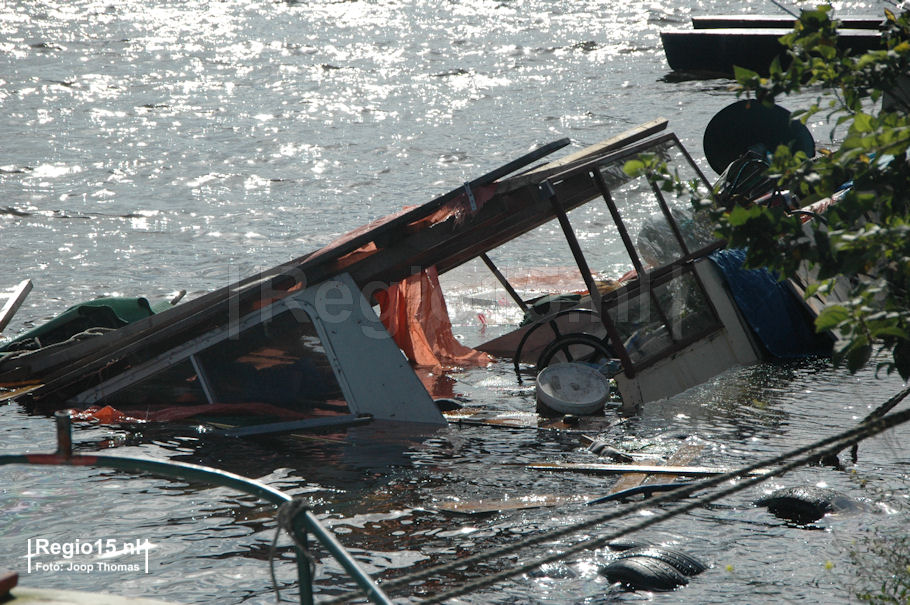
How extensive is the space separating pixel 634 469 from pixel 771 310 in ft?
11.8

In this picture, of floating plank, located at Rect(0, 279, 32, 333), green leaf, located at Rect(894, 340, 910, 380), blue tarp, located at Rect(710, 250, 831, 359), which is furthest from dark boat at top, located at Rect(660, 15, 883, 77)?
green leaf, located at Rect(894, 340, 910, 380)

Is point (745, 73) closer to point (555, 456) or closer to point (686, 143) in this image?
point (555, 456)

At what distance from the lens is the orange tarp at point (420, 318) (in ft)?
33.8

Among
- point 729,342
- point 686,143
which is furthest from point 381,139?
point 729,342

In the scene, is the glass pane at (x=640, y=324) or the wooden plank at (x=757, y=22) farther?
the wooden plank at (x=757, y=22)

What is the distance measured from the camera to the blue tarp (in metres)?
9.91

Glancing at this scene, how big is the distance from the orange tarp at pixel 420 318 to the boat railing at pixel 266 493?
6188 mm

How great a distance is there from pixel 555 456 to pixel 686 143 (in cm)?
1700

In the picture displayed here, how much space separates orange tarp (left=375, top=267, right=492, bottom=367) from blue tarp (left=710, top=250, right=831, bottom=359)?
2.95 m

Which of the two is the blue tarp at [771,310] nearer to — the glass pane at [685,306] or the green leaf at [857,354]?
the glass pane at [685,306]

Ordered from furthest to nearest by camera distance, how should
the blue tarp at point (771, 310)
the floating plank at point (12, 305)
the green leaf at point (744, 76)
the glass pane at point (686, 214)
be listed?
1. the floating plank at point (12, 305)
2. the blue tarp at point (771, 310)
3. the glass pane at point (686, 214)
4. the green leaf at point (744, 76)

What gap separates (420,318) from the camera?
10.6 metres

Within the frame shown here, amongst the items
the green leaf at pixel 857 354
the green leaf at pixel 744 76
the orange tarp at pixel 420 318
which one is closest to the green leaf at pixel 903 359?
the green leaf at pixel 857 354

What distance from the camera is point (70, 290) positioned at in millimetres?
15242
